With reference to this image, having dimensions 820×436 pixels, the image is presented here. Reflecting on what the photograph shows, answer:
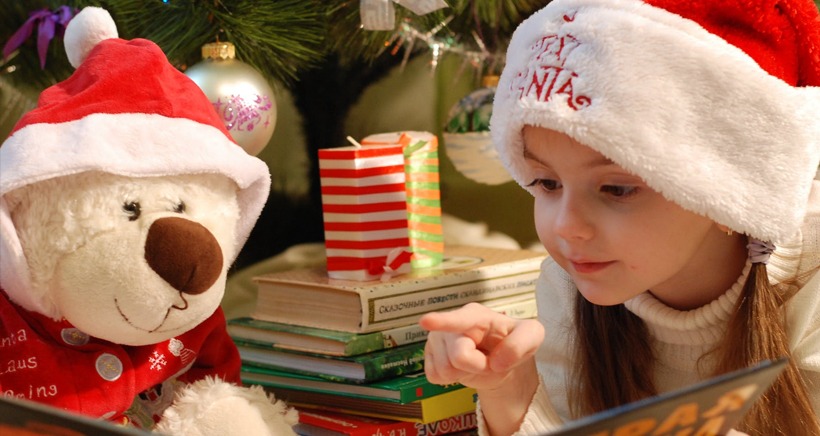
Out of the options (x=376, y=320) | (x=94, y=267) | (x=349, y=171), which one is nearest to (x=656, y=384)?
(x=376, y=320)

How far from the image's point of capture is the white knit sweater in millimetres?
773

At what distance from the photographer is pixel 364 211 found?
3.39ft

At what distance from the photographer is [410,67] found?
1303mm

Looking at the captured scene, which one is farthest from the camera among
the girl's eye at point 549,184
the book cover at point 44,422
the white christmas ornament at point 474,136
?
the white christmas ornament at point 474,136

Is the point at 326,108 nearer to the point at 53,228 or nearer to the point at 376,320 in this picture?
the point at 376,320

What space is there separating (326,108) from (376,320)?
15.9 inches

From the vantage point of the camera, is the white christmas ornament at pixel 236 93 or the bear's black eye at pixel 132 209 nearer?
the bear's black eye at pixel 132 209

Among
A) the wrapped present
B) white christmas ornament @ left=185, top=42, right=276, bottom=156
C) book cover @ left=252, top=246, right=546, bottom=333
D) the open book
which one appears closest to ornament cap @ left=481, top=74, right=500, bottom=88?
the wrapped present

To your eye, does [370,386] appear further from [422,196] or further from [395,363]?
[422,196]

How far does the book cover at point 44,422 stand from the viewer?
0.40 metres

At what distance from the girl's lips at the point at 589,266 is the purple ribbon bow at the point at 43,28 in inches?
23.4

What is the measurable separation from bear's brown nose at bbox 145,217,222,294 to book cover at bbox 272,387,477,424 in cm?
31

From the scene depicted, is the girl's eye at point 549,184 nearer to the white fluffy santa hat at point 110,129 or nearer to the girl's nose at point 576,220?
the girl's nose at point 576,220

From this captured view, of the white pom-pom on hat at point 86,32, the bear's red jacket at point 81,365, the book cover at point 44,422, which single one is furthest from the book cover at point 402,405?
the book cover at point 44,422
